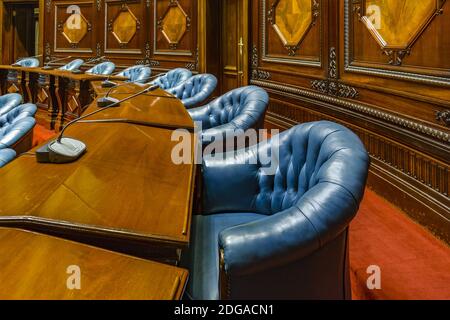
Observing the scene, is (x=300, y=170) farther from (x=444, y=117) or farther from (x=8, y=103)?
(x=8, y=103)

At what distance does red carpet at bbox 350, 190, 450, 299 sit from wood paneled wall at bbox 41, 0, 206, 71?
4577mm

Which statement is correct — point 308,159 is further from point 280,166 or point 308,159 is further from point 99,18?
point 99,18

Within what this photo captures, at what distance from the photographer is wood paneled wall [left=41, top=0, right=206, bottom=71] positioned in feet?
21.6

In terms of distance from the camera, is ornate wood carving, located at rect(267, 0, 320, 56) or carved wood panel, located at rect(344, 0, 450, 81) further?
ornate wood carving, located at rect(267, 0, 320, 56)

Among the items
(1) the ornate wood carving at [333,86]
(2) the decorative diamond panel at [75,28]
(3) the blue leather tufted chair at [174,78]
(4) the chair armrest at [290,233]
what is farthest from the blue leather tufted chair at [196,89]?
(2) the decorative diamond panel at [75,28]

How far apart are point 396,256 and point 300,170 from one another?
2.40 ft

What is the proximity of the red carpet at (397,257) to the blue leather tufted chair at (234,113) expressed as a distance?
0.81 metres

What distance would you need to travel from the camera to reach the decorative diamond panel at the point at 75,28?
25.7 feet

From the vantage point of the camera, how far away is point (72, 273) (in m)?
0.76

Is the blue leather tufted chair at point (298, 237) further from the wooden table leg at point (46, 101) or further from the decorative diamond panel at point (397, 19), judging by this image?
the wooden table leg at point (46, 101)

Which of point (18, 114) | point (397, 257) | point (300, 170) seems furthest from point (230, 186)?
point (18, 114)

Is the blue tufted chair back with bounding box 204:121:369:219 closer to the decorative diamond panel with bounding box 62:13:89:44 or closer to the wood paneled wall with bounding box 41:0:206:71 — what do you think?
the wood paneled wall with bounding box 41:0:206:71

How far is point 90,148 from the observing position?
1611 millimetres

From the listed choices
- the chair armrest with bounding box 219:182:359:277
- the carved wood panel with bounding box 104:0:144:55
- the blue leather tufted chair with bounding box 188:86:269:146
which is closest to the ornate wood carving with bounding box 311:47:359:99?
the blue leather tufted chair with bounding box 188:86:269:146
